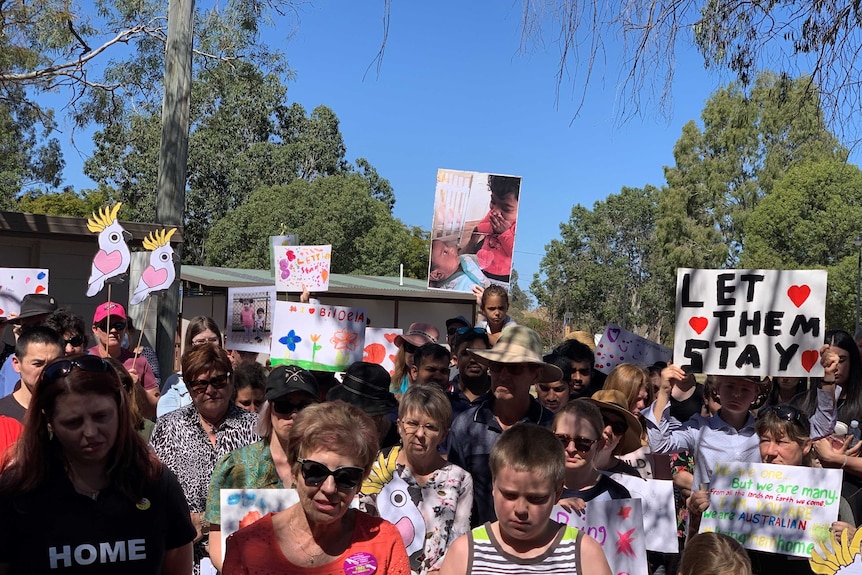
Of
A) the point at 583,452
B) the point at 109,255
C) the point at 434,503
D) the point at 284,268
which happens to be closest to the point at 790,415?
the point at 583,452

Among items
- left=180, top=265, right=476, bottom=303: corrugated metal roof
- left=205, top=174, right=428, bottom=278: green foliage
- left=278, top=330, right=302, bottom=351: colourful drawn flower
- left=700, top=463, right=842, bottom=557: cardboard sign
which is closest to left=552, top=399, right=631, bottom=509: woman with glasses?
left=700, top=463, right=842, bottom=557: cardboard sign

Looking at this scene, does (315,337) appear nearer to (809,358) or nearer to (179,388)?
(179,388)

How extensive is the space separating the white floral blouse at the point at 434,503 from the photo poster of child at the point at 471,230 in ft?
18.2

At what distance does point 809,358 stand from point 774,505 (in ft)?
4.34

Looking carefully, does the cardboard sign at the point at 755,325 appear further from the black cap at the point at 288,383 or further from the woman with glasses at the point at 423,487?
the black cap at the point at 288,383

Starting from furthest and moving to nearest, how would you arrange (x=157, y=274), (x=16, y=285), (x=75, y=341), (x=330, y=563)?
→ (x=16, y=285) → (x=157, y=274) → (x=75, y=341) → (x=330, y=563)

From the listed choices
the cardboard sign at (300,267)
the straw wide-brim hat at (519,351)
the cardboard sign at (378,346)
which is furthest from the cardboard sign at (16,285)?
→ the straw wide-brim hat at (519,351)

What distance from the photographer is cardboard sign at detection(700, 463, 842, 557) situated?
4.09 meters

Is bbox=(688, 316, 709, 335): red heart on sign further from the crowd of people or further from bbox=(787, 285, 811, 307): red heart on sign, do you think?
bbox=(787, 285, 811, 307): red heart on sign

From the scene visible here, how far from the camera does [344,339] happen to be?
24.3ft

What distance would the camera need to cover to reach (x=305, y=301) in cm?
867

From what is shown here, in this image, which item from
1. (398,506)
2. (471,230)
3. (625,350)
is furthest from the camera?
(471,230)

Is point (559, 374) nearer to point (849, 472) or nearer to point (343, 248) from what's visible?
point (849, 472)

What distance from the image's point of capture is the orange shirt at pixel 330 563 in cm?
264
